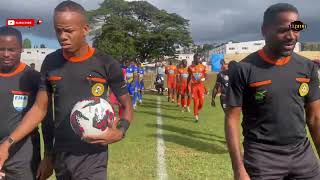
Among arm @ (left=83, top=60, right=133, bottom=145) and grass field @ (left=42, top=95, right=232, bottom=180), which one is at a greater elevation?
arm @ (left=83, top=60, right=133, bottom=145)

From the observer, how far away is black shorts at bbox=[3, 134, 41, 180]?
439 cm

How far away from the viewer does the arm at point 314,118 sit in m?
3.95

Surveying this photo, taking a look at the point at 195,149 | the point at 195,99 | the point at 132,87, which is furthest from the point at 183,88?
the point at 195,149

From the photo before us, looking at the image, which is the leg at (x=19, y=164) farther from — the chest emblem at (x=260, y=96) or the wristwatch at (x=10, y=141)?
the chest emblem at (x=260, y=96)

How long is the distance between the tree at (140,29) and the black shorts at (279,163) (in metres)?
66.8

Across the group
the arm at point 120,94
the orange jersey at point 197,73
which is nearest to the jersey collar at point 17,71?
the arm at point 120,94

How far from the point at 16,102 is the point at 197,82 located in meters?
11.8

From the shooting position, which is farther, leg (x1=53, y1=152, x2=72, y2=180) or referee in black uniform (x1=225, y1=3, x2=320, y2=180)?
leg (x1=53, y1=152, x2=72, y2=180)

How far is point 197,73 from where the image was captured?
16.1 metres

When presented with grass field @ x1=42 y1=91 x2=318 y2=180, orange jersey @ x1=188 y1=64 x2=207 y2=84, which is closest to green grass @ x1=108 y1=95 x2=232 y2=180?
grass field @ x1=42 y1=91 x2=318 y2=180

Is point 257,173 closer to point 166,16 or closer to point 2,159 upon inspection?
point 2,159

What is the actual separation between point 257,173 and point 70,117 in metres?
1.52

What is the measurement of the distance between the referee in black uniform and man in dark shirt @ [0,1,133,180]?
0.94 m

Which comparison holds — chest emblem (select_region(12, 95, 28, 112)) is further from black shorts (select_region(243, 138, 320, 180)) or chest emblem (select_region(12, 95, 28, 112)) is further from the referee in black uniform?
black shorts (select_region(243, 138, 320, 180))
